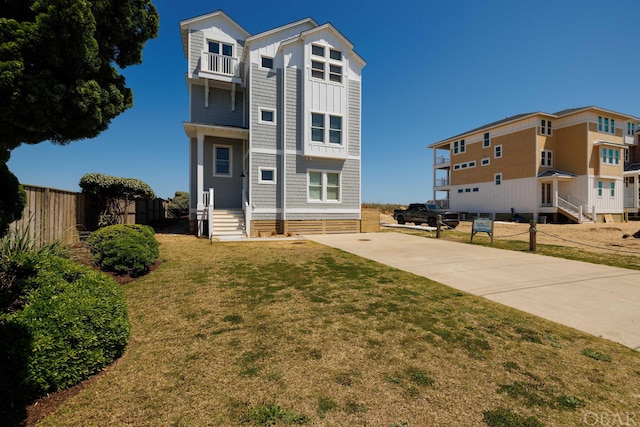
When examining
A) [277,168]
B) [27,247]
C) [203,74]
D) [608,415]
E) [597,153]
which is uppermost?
[203,74]

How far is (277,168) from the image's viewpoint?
1453cm

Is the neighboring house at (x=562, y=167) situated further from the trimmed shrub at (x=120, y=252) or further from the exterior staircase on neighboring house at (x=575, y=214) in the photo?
the trimmed shrub at (x=120, y=252)

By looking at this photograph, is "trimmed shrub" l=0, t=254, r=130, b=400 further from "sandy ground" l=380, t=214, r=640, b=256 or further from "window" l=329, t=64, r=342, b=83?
"window" l=329, t=64, r=342, b=83

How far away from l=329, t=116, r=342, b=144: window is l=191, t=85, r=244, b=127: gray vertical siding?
18.2ft

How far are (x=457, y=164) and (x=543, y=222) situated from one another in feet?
38.2

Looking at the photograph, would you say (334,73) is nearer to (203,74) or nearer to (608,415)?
(203,74)

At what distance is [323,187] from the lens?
1527 centimetres

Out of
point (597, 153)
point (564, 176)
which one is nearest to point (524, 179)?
point (564, 176)

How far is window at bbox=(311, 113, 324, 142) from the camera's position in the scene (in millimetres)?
14867

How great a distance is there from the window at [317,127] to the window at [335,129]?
0.52m

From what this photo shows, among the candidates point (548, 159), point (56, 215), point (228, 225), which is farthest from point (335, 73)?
point (548, 159)

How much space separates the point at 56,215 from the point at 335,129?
12088 mm

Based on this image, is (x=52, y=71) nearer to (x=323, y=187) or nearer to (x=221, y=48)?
(x=323, y=187)

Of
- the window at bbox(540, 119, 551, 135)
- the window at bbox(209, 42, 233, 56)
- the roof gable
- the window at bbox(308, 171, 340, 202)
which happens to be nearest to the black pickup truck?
the window at bbox(308, 171, 340, 202)
